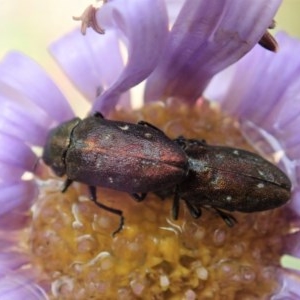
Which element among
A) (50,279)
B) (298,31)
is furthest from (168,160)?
(298,31)

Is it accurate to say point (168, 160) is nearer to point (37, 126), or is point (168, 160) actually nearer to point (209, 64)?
point (209, 64)

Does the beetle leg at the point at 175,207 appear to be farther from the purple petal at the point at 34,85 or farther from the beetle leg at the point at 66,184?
the purple petal at the point at 34,85

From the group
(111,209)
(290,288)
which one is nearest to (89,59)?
(111,209)

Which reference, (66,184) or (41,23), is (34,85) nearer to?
(66,184)

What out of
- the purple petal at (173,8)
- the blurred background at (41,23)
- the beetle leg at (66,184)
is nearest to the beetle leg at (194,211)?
the beetle leg at (66,184)

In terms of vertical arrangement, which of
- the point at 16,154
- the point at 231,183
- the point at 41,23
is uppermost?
the point at 231,183

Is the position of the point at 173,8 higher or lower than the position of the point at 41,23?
higher
